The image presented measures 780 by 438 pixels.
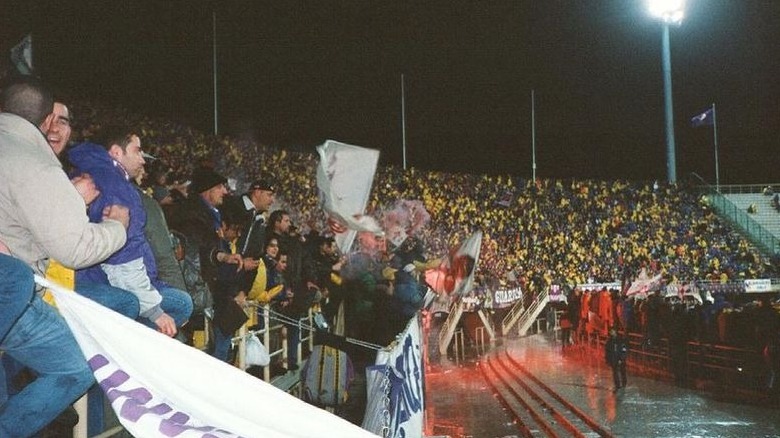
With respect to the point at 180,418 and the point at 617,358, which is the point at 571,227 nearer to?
the point at 617,358

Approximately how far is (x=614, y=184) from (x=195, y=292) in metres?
36.6

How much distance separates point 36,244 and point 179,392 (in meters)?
0.78

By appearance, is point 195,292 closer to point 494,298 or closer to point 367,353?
point 367,353

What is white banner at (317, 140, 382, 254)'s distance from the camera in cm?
716

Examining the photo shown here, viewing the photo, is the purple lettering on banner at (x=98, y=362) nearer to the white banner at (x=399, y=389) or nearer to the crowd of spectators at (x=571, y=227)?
the white banner at (x=399, y=389)

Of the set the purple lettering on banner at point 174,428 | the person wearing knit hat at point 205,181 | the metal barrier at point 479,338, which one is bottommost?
the metal barrier at point 479,338

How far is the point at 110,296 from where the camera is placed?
10.4 feet

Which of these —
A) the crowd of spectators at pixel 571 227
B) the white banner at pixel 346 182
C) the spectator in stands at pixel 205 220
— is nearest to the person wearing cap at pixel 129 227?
the spectator in stands at pixel 205 220

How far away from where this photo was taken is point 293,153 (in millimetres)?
27094

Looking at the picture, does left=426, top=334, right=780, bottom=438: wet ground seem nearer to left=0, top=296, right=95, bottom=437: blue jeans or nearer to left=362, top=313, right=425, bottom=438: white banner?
left=362, top=313, right=425, bottom=438: white banner

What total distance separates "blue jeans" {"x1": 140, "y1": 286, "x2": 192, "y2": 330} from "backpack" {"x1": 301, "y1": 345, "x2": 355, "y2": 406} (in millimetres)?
3376

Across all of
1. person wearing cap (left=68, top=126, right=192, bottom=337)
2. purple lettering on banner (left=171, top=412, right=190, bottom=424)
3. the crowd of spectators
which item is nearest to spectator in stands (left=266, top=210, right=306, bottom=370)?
person wearing cap (left=68, top=126, right=192, bottom=337)

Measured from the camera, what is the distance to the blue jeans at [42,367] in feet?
8.28

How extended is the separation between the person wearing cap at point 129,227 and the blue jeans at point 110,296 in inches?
4.2
